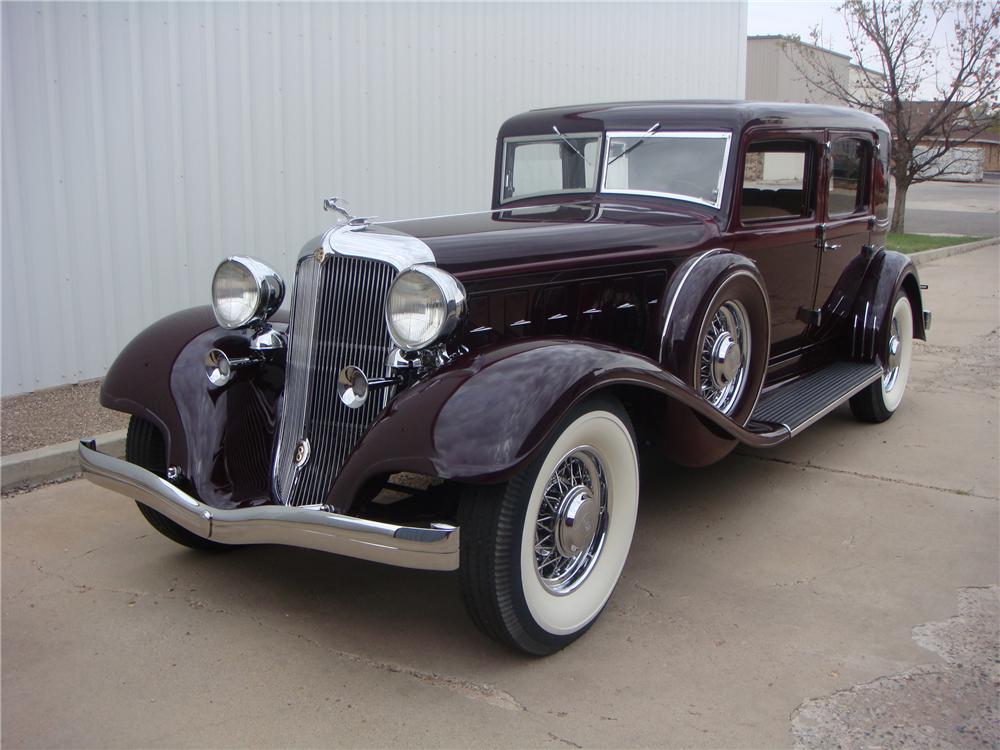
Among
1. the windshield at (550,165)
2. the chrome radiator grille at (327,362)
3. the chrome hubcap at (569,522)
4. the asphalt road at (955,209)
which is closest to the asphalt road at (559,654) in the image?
the chrome hubcap at (569,522)

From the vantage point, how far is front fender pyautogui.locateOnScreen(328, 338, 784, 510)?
8.27ft

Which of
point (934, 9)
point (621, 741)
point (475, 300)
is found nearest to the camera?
point (621, 741)

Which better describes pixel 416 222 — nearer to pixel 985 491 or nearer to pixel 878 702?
pixel 878 702

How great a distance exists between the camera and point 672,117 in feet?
14.2

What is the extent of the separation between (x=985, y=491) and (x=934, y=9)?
13.1 metres

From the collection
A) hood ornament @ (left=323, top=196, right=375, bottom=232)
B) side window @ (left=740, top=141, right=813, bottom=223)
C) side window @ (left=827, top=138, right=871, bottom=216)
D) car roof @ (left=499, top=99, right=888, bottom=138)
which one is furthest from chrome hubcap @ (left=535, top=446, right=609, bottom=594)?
side window @ (left=827, top=138, right=871, bottom=216)

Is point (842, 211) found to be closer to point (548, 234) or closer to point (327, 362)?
point (548, 234)

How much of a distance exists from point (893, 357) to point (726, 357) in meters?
2.14

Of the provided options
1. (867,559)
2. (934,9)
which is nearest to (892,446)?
(867,559)

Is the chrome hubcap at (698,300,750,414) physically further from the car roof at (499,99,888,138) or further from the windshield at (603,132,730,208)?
the car roof at (499,99,888,138)

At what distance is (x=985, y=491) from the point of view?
14.2 ft

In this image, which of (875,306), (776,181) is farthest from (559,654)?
(875,306)

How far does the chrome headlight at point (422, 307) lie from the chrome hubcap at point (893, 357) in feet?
11.7

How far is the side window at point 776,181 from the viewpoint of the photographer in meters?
4.32
